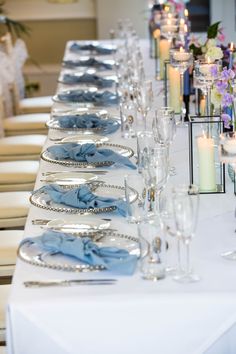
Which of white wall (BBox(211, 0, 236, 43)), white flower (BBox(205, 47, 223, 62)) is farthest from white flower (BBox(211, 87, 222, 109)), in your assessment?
white wall (BBox(211, 0, 236, 43))

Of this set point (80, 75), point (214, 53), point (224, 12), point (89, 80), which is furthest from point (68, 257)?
point (224, 12)

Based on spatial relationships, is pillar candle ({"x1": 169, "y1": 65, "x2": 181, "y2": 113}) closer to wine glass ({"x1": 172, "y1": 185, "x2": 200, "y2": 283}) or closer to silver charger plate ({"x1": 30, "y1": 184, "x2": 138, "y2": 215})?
silver charger plate ({"x1": 30, "y1": 184, "x2": 138, "y2": 215})

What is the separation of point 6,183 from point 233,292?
2404 mm

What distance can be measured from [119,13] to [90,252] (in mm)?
6404

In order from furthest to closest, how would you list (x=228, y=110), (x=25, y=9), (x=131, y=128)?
1. (x=25, y=9)
2. (x=131, y=128)
3. (x=228, y=110)

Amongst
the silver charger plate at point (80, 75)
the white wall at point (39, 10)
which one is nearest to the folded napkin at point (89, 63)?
the silver charger plate at point (80, 75)

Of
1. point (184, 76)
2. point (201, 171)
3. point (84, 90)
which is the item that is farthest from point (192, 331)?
point (84, 90)

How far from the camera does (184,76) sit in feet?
14.3

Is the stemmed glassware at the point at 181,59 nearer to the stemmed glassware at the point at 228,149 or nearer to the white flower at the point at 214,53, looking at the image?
the white flower at the point at 214,53

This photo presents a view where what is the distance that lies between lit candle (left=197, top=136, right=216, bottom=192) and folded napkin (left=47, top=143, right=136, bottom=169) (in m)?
0.41

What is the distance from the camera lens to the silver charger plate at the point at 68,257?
2.33 metres

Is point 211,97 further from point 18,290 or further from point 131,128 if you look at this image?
point 18,290

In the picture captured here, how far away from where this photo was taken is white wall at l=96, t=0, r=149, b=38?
8523 millimetres

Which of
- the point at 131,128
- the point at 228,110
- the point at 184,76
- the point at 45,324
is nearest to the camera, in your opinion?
the point at 45,324
